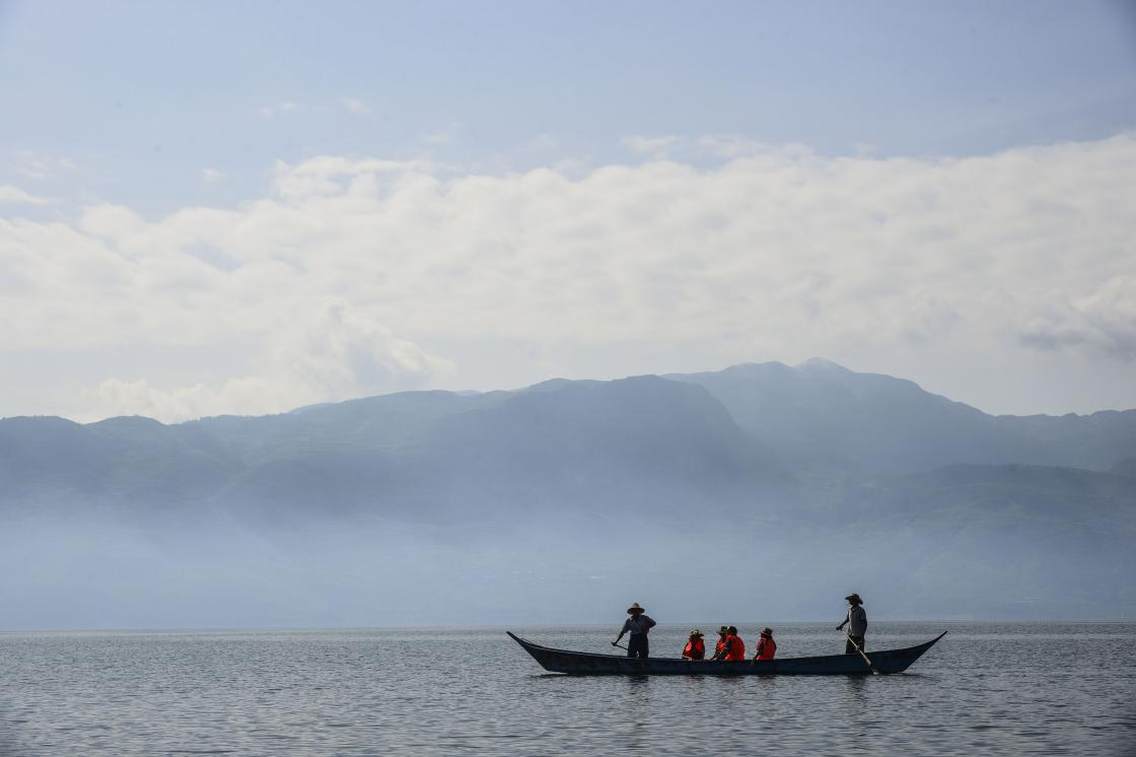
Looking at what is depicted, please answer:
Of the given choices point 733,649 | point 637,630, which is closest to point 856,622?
point 733,649

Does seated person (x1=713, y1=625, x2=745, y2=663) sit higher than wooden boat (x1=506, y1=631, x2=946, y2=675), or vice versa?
seated person (x1=713, y1=625, x2=745, y2=663)

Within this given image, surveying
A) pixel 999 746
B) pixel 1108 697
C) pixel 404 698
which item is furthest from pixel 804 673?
pixel 999 746

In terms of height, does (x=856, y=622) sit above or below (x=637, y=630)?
above

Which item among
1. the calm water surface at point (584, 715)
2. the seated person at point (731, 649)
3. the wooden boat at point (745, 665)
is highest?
the seated person at point (731, 649)

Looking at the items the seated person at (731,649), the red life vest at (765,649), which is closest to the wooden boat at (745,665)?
the red life vest at (765,649)

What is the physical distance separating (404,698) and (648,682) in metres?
13.2

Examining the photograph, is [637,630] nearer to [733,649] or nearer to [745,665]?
[733,649]

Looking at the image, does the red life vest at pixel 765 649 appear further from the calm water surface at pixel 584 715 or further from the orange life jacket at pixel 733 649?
the calm water surface at pixel 584 715

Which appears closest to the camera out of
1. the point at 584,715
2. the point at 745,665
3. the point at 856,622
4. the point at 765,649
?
the point at 584,715

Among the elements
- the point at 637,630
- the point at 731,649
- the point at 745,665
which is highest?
the point at 637,630

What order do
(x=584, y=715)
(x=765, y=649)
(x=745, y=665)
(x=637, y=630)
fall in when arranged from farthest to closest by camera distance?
(x=765, y=649) → (x=745, y=665) → (x=637, y=630) → (x=584, y=715)

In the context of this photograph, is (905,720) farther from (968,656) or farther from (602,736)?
(968,656)

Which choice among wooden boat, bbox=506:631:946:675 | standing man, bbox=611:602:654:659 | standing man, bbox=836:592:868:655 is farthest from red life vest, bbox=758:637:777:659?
standing man, bbox=611:602:654:659

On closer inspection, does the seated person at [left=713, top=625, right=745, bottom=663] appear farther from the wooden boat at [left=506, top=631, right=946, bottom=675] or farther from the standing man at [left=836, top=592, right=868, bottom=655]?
Answer: the standing man at [left=836, top=592, right=868, bottom=655]
